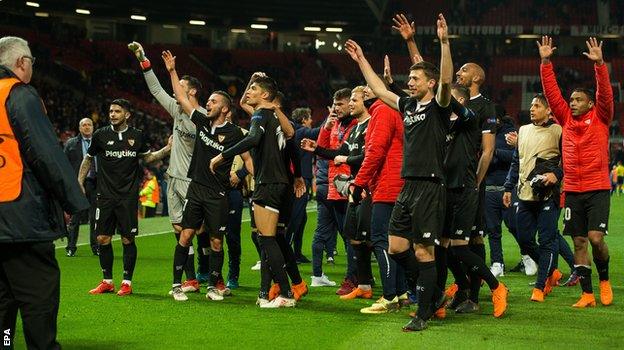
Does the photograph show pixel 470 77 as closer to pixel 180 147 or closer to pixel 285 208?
pixel 285 208

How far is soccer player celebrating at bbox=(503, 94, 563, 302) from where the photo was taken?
1041 centimetres

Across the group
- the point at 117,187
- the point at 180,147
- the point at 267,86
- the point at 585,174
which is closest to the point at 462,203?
the point at 585,174

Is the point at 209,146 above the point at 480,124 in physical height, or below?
below

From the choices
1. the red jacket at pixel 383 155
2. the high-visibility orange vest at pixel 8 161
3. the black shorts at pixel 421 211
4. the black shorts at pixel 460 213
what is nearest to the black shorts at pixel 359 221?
the red jacket at pixel 383 155

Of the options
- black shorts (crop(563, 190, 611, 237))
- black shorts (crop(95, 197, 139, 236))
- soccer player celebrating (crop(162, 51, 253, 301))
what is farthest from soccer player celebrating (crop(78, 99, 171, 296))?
black shorts (crop(563, 190, 611, 237))

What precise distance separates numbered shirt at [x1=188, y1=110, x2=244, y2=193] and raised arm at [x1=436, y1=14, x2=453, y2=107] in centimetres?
301

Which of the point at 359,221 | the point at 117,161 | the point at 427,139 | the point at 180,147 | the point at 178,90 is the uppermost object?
the point at 178,90

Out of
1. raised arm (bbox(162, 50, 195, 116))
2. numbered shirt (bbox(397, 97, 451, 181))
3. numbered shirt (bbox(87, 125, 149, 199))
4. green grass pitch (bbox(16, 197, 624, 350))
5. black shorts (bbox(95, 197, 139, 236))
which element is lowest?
green grass pitch (bbox(16, 197, 624, 350))

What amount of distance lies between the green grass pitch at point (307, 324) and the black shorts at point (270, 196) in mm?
967

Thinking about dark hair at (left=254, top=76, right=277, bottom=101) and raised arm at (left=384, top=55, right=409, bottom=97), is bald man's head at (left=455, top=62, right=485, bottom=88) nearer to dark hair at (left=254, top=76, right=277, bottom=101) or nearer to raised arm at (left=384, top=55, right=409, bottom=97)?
raised arm at (left=384, top=55, right=409, bottom=97)

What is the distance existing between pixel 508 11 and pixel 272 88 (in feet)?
180

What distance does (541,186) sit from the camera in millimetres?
10453

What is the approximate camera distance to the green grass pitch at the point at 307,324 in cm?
769

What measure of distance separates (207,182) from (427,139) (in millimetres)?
2912
